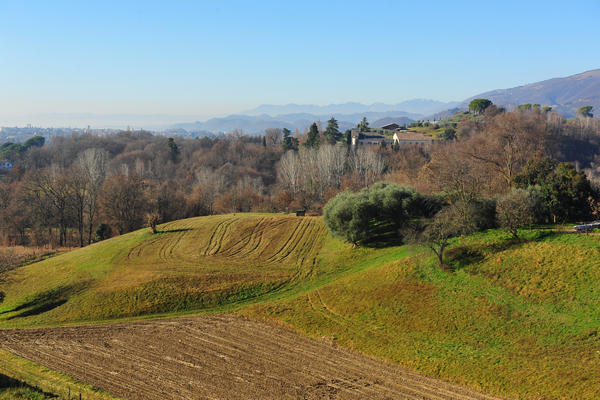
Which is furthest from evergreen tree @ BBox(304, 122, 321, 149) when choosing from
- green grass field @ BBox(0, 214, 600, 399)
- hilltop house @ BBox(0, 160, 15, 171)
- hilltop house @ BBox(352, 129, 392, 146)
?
hilltop house @ BBox(0, 160, 15, 171)

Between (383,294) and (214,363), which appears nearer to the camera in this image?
A: (214,363)

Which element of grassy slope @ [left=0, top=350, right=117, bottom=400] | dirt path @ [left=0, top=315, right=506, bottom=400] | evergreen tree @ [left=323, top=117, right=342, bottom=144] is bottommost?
dirt path @ [left=0, top=315, right=506, bottom=400]

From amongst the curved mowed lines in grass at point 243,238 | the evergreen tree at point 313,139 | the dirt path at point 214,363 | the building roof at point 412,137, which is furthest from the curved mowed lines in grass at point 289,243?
the building roof at point 412,137

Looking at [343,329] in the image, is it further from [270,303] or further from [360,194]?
[360,194]

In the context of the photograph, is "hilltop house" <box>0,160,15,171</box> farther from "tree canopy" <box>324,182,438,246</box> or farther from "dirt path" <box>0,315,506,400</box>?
"tree canopy" <box>324,182,438,246</box>

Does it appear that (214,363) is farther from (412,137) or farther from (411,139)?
(412,137)

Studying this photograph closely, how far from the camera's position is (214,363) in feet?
76.4

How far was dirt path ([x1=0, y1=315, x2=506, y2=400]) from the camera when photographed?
20141mm

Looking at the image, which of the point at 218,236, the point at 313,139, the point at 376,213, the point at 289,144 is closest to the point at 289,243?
the point at 218,236

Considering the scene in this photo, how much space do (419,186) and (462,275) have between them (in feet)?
122

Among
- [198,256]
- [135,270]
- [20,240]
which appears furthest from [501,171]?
[20,240]

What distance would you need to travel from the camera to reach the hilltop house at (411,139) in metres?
121

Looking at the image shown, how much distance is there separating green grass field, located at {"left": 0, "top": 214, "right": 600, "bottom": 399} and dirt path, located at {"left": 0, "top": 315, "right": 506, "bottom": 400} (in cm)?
173

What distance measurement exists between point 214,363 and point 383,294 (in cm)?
1291
